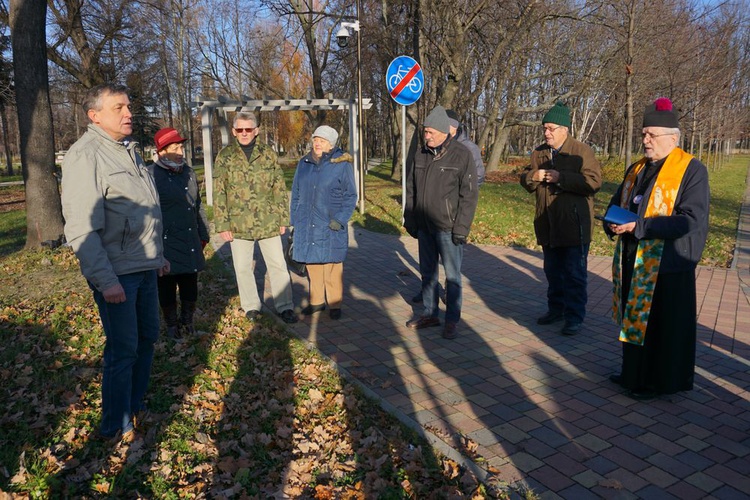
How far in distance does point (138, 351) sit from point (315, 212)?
8.06ft

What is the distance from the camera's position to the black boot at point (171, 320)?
17.4ft

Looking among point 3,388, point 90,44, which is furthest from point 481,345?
point 90,44

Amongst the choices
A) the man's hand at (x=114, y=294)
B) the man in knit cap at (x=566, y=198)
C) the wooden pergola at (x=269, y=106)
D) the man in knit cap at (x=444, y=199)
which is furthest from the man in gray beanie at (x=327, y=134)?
the wooden pergola at (x=269, y=106)

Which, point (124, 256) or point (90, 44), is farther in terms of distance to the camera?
point (90, 44)

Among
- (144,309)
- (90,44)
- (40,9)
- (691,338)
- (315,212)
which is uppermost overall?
(90,44)

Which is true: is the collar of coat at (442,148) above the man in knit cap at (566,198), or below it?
above

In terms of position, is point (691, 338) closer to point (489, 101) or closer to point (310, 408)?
point (310, 408)

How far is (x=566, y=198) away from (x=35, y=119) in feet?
27.3

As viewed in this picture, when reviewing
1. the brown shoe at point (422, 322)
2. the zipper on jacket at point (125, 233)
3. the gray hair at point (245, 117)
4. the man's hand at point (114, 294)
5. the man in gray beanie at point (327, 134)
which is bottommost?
the brown shoe at point (422, 322)

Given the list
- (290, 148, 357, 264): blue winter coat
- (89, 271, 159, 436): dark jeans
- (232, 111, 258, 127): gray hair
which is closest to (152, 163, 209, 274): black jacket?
(232, 111, 258, 127): gray hair

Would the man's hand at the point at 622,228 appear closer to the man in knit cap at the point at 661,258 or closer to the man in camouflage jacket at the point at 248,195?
the man in knit cap at the point at 661,258

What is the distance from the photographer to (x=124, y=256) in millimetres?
3283

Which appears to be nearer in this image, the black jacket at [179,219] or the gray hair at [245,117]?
the black jacket at [179,219]

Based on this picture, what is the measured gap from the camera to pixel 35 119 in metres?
9.24
